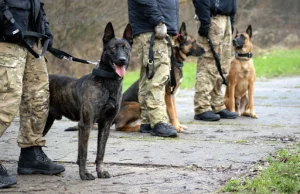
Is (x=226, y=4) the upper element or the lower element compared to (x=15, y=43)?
upper

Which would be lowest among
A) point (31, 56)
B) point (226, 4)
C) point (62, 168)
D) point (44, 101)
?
point (62, 168)

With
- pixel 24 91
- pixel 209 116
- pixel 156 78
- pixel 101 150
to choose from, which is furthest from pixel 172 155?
pixel 209 116

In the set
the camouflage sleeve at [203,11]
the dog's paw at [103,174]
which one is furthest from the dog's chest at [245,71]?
the dog's paw at [103,174]

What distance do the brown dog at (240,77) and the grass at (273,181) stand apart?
4512 millimetres

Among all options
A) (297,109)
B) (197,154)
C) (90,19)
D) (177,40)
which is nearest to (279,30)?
(90,19)

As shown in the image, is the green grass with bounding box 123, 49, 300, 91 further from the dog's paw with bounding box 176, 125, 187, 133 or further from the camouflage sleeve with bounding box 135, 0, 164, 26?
the camouflage sleeve with bounding box 135, 0, 164, 26

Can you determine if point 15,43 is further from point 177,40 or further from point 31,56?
point 177,40

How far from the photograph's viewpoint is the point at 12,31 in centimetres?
534

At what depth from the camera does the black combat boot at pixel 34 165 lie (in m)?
5.88

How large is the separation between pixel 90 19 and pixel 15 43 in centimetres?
1241

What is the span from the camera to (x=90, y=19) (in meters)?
17.8

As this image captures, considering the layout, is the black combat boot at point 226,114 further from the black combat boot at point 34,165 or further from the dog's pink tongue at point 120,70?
the black combat boot at point 34,165

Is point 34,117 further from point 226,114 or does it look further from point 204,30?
point 226,114

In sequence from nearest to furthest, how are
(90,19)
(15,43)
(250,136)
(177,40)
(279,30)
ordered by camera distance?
(15,43) → (250,136) → (177,40) → (90,19) → (279,30)
